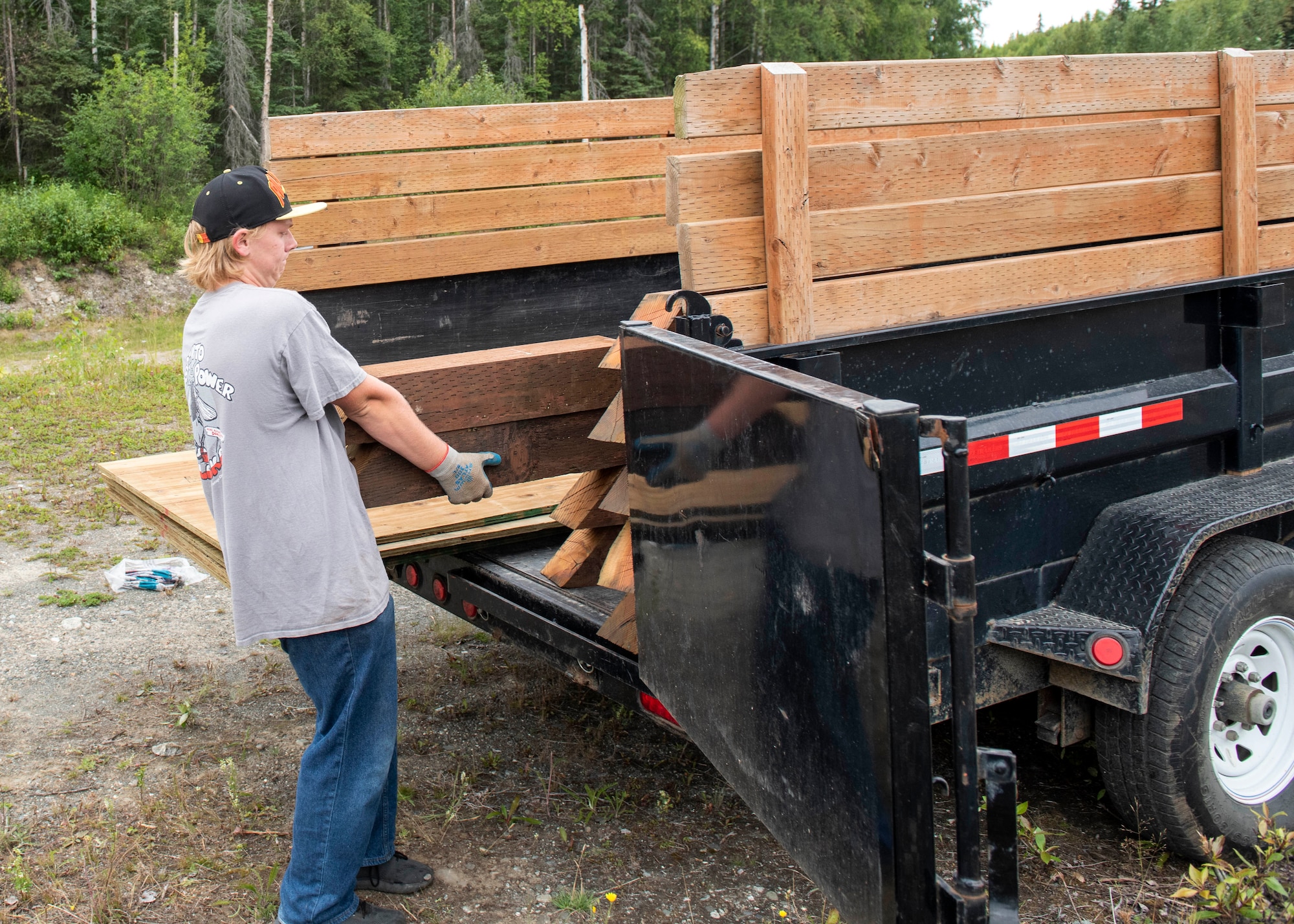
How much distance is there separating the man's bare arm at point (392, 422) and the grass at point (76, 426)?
187 inches

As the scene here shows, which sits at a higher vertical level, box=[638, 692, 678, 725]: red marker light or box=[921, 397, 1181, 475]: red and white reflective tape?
box=[921, 397, 1181, 475]: red and white reflective tape

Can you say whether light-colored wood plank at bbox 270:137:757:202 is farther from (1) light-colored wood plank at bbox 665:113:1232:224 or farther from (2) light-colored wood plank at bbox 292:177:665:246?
(1) light-colored wood plank at bbox 665:113:1232:224

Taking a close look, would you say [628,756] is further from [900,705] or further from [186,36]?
[186,36]

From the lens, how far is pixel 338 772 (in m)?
2.95

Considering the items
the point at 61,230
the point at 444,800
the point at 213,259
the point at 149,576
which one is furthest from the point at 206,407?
the point at 61,230

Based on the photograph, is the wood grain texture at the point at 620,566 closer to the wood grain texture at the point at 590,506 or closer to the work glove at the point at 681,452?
the wood grain texture at the point at 590,506

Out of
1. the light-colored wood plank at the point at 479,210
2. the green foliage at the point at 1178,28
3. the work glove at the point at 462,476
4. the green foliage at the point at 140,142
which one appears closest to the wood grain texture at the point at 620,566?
the work glove at the point at 462,476

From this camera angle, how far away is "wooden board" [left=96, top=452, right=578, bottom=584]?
3.78 meters

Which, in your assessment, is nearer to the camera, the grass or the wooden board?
the wooden board

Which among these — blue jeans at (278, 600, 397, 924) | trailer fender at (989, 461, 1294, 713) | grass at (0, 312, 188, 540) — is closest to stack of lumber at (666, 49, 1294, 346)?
trailer fender at (989, 461, 1294, 713)

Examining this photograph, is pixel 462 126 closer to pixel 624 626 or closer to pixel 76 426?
pixel 624 626

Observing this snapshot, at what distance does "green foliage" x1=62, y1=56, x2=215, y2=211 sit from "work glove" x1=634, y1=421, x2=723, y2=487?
35149 millimetres

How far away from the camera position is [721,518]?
7.29ft

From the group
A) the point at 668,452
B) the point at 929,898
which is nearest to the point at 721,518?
the point at 668,452
